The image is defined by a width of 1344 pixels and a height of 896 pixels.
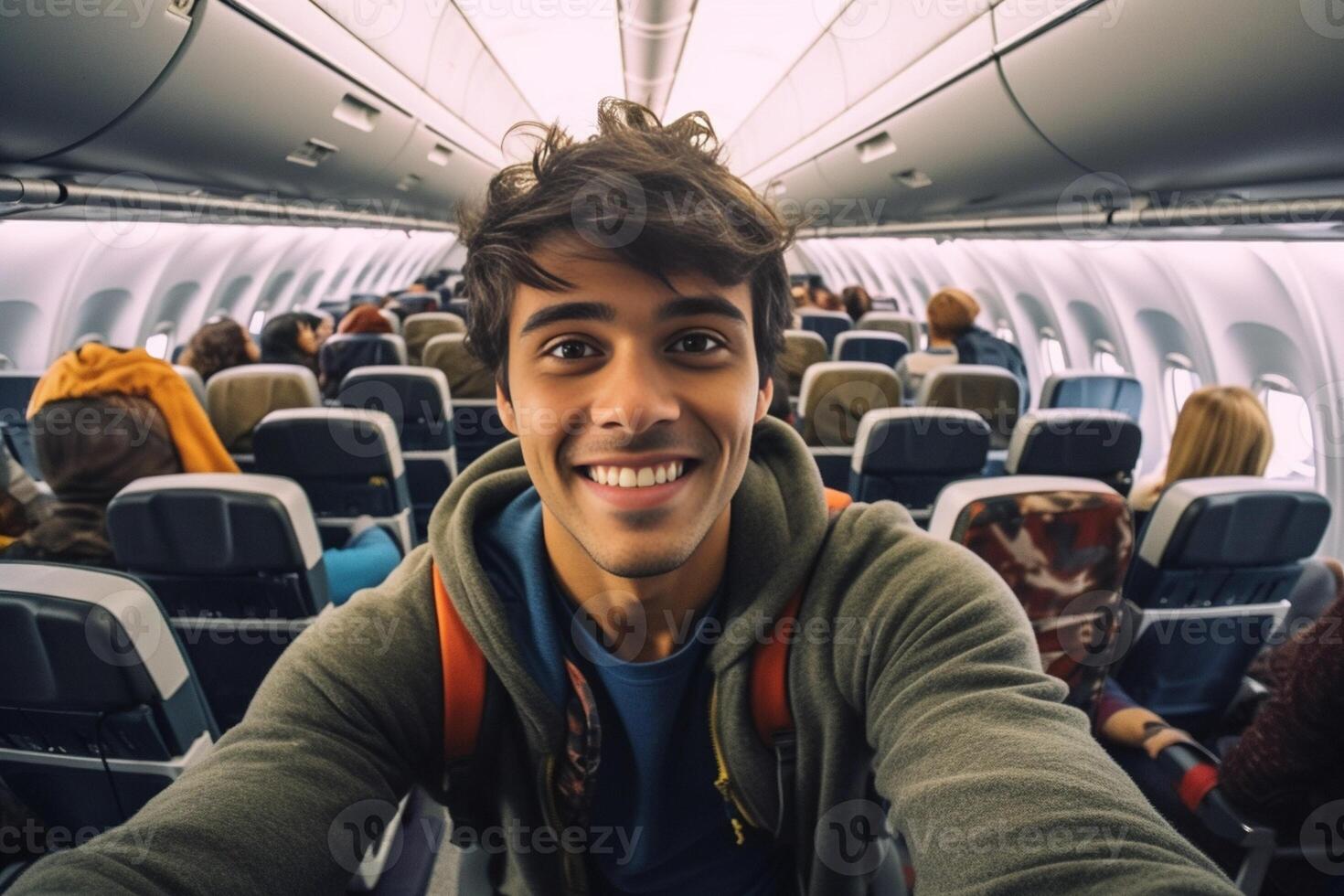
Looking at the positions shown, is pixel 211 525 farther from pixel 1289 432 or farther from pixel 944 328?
pixel 1289 432

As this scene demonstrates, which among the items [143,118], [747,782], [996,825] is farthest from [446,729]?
[143,118]

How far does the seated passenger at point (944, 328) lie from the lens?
17.9ft

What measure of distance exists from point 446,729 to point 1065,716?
1.04 m

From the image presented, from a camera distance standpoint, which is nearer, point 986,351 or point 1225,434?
point 1225,434

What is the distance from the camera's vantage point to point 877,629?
1.11 metres

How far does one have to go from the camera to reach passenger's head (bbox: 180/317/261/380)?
451 cm

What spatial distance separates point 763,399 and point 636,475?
42cm

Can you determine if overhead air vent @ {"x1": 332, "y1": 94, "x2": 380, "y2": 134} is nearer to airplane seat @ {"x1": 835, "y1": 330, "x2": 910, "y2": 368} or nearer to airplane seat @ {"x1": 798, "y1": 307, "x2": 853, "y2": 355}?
airplane seat @ {"x1": 835, "y1": 330, "x2": 910, "y2": 368}

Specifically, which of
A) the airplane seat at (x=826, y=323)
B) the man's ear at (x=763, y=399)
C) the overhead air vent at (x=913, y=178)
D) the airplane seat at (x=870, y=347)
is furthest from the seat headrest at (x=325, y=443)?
the airplane seat at (x=826, y=323)

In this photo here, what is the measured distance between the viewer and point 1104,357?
7250 mm

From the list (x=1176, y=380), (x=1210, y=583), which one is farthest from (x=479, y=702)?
(x=1176, y=380)

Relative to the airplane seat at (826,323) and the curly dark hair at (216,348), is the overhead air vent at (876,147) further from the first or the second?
the curly dark hair at (216,348)

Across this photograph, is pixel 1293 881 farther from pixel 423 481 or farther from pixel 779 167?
pixel 779 167

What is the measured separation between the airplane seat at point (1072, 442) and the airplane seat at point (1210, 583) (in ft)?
2.83
